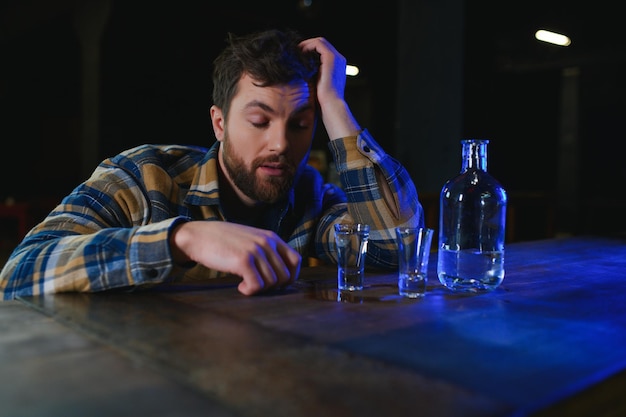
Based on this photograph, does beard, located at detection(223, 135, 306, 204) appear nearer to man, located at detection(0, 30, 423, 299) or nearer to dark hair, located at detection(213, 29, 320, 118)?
man, located at detection(0, 30, 423, 299)

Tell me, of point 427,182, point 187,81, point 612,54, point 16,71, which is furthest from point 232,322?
point 16,71

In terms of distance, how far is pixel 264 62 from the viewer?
160 centimetres

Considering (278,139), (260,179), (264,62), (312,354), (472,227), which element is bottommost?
(312,354)

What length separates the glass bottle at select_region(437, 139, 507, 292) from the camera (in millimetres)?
1272

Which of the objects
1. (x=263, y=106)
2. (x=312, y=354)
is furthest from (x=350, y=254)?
(x=263, y=106)

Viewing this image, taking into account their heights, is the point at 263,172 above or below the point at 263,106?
below

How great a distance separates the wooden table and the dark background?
13.9 feet

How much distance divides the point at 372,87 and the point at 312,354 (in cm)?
1477

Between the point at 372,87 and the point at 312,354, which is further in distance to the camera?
the point at 372,87

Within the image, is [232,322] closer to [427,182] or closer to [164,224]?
[164,224]

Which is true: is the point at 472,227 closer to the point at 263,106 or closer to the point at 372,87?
the point at 263,106

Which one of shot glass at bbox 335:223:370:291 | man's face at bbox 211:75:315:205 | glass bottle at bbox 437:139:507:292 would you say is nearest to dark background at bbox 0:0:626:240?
man's face at bbox 211:75:315:205

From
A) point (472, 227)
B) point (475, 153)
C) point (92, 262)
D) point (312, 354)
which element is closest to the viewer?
point (312, 354)

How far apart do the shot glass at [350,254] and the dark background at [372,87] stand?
404 cm
